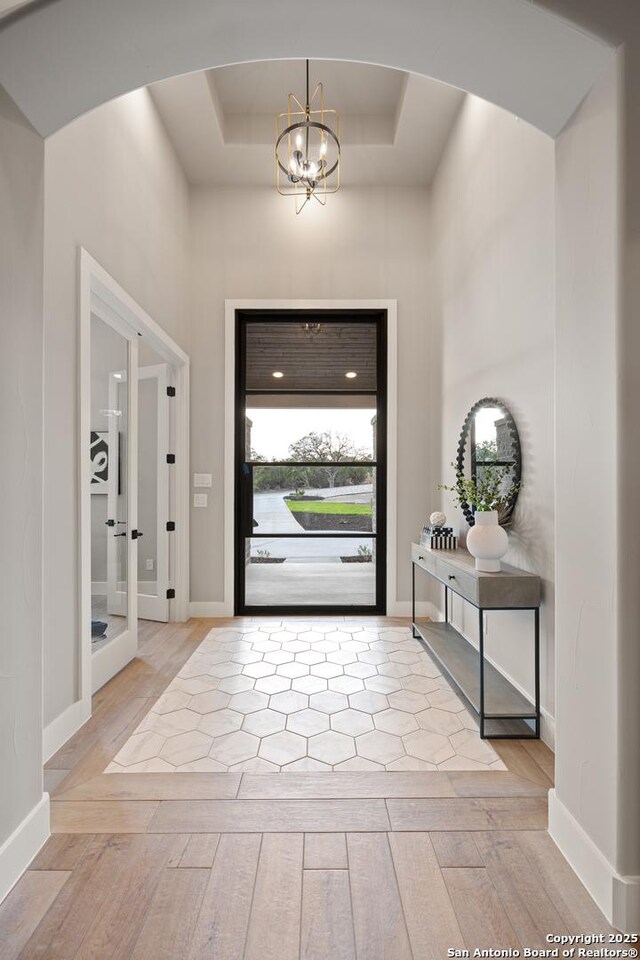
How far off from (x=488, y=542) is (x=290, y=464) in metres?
2.41

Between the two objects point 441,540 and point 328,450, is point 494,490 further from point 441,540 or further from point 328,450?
point 328,450

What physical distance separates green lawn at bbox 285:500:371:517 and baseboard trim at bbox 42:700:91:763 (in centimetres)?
243

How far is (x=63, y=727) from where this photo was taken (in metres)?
2.29

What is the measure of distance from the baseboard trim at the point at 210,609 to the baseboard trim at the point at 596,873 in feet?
10.4

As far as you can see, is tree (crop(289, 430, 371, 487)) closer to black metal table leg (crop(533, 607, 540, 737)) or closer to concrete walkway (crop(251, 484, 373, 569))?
concrete walkway (crop(251, 484, 373, 569))

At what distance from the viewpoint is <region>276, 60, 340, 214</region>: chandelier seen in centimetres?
320

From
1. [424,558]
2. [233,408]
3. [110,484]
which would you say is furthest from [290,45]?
[233,408]

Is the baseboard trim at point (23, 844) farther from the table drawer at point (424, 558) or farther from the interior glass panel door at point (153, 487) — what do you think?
the interior glass panel door at point (153, 487)

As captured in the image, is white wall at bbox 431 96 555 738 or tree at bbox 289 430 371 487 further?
tree at bbox 289 430 371 487

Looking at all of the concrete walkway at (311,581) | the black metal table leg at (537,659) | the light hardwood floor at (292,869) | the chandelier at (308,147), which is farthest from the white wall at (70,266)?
the concrete walkway at (311,581)

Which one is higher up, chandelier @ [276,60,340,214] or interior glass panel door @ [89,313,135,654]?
chandelier @ [276,60,340,214]

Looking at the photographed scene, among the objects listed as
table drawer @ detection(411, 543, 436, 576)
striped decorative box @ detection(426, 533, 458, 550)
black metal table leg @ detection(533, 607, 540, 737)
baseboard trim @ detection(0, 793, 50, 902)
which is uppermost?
striped decorative box @ detection(426, 533, 458, 550)

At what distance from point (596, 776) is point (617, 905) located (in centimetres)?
28

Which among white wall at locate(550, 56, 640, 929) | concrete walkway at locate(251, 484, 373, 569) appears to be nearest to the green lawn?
concrete walkway at locate(251, 484, 373, 569)
